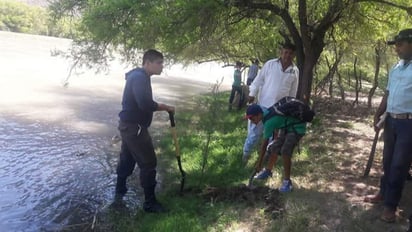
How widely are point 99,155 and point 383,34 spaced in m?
7.74

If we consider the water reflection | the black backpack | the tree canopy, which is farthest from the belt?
the water reflection

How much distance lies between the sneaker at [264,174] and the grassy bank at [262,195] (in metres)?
0.09

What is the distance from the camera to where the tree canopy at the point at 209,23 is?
6.61 meters

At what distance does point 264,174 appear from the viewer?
257 inches

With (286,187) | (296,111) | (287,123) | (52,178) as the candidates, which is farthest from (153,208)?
(52,178)

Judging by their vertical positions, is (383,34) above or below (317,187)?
above

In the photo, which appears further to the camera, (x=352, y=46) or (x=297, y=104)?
(x=352, y=46)

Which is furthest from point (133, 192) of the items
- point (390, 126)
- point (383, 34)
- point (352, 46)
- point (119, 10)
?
point (352, 46)

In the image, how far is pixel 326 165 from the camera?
7.80 meters

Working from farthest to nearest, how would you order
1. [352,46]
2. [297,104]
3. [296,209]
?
[352,46], [297,104], [296,209]

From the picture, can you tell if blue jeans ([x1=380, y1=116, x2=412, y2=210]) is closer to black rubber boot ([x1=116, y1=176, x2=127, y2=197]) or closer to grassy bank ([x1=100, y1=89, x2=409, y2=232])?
grassy bank ([x1=100, y1=89, x2=409, y2=232])

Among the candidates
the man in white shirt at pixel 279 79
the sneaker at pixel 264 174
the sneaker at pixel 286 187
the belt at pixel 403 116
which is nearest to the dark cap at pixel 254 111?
the man in white shirt at pixel 279 79

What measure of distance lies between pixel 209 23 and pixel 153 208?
3158 millimetres

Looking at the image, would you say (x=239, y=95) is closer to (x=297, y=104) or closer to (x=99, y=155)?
(x=99, y=155)
